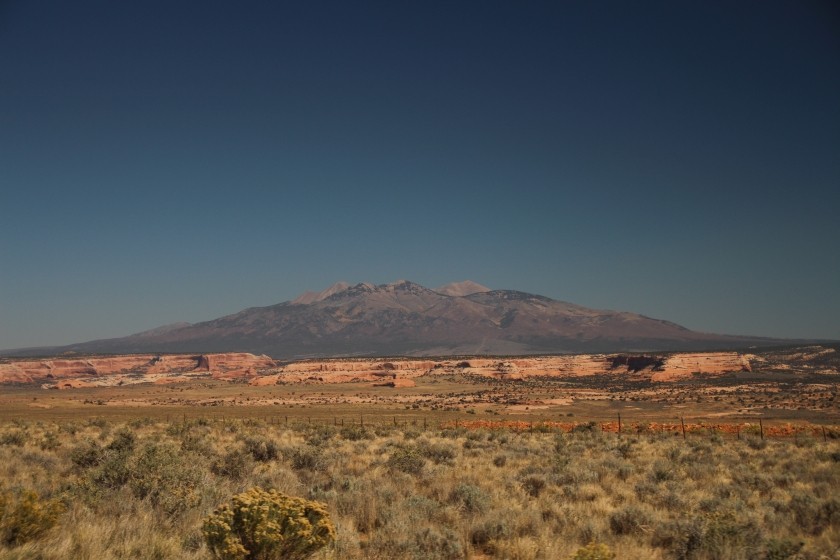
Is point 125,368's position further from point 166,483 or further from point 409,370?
point 166,483

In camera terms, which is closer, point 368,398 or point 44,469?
point 44,469

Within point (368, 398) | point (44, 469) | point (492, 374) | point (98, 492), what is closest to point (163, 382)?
point (368, 398)

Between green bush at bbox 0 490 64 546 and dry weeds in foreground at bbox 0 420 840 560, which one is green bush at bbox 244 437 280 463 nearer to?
dry weeds in foreground at bbox 0 420 840 560

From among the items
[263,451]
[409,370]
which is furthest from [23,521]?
[409,370]

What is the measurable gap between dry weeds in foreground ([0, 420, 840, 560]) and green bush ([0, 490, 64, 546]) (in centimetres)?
2

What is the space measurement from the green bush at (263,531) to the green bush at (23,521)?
258cm

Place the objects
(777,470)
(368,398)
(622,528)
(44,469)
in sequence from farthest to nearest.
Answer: (368,398) < (777,470) < (44,469) < (622,528)

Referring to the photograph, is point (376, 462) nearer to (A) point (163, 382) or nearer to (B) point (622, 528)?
(B) point (622, 528)

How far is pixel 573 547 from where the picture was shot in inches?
322

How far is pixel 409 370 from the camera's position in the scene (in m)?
116

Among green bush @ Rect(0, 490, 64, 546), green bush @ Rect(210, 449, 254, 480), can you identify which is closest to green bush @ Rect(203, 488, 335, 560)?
green bush @ Rect(0, 490, 64, 546)

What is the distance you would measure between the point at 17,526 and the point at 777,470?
18.9 metres

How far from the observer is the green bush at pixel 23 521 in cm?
712

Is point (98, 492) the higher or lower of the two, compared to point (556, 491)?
higher
